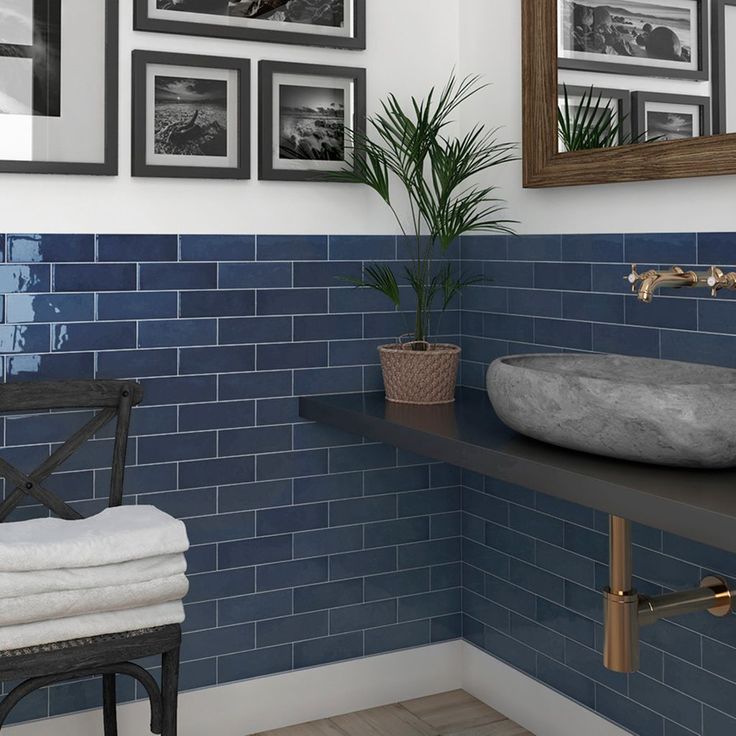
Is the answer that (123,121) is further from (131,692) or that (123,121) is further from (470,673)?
(470,673)

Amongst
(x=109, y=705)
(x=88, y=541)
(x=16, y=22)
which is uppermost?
(x=16, y=22)

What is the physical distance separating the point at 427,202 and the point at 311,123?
1.26 feet

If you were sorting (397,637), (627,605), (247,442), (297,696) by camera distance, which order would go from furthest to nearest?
(397,637), (297,696), (247,442), (627,605)

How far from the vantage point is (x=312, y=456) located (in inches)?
116

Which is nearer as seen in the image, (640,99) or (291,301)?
(640,99)

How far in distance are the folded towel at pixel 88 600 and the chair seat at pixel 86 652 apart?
2.3 inches

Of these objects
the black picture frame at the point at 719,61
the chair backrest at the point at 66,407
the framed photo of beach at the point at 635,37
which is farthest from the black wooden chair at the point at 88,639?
the black picture frame at the point at 719,61

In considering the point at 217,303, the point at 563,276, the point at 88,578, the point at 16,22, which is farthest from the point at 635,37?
the point at 88,578

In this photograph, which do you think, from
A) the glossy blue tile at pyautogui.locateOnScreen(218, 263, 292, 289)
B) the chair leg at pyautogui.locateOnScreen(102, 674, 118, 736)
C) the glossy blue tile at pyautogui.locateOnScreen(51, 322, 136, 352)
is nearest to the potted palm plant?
the glossy blue tile at pyautogui.locateOnScreen(218, 263, 292, 289)

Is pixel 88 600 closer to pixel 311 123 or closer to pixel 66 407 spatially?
pixel 66 407

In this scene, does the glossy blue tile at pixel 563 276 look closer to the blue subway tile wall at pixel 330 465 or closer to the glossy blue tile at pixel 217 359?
the blue subway tile wall at pixel 330 465

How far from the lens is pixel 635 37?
2.41 m

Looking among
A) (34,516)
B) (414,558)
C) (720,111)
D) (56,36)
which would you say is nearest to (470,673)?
(414,558)

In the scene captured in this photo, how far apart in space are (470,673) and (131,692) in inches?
40.1
